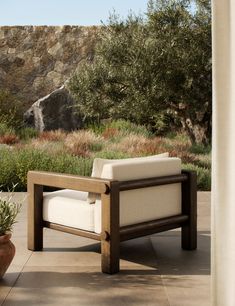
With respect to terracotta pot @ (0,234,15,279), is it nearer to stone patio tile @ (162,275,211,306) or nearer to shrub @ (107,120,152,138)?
stone patio tile @ (162,275,211,306)

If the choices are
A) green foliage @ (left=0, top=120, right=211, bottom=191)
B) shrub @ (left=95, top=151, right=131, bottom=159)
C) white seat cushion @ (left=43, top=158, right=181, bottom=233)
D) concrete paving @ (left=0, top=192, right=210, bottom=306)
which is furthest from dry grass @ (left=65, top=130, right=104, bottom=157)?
white seat cushion @ (left=43, top=158, right=181, bottom=233)

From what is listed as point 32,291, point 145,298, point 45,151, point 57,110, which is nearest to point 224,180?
point 145,298

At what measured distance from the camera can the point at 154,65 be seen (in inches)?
388

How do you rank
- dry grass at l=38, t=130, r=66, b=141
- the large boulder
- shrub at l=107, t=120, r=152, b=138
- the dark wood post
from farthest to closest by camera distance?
1. the large boulder
2. shrub at l=107, t=120, r=152, b=138
3. dry grass at l=38, t=130, r=66, b=141
4. the dark wood post

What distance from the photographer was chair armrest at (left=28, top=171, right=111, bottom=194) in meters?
3.79

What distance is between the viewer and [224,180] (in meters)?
2.48

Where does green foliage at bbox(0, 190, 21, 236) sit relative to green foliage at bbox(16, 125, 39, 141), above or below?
below

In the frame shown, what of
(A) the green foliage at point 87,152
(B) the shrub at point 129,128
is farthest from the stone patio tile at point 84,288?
(B) the shrub at point 129,128

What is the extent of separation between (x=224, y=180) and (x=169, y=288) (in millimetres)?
1267

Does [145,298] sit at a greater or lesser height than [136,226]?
lesser

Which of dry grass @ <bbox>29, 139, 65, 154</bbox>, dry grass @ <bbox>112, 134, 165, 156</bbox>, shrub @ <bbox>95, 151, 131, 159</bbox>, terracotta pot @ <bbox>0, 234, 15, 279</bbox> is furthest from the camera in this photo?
dry grass @ <bbox>112, 134, 165, 156</bbox>

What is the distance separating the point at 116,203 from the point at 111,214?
0.26ft

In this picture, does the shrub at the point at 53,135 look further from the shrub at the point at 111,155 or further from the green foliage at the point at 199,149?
the green foliage at the point at 199,149

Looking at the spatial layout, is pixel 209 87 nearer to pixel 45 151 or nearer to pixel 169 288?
pixel 45 151
